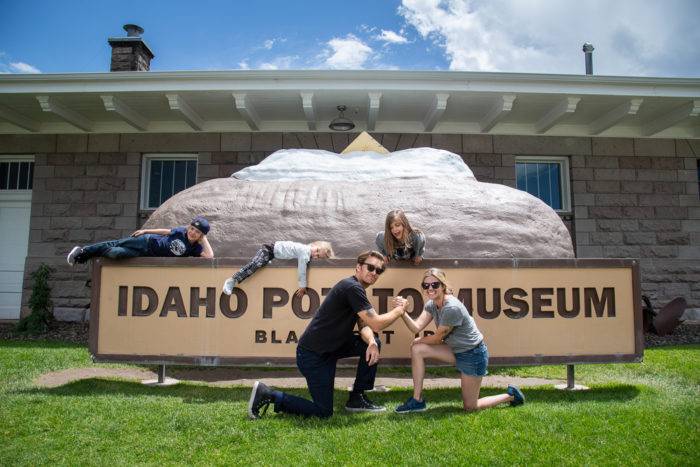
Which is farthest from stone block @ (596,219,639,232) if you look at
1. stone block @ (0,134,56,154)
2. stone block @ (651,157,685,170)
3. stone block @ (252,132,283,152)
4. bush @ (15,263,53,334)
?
stone block @ (0,134,56,154)

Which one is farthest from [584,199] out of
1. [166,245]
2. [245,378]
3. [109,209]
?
[109,209]

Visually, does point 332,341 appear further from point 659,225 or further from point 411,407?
point 659,225

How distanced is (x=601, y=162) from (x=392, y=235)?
6.11 metres

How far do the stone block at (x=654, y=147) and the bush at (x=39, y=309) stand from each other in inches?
368

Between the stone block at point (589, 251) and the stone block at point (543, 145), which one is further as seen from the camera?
the stone block at point (543, 145)

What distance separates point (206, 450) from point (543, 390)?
2705 mm

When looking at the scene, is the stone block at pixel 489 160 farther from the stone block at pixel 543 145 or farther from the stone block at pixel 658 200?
the stone block at pixel 658 200

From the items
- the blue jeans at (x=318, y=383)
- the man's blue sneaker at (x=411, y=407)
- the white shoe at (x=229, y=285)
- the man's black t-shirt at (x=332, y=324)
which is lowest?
the man's blue sneaker at (x=411, y=407)

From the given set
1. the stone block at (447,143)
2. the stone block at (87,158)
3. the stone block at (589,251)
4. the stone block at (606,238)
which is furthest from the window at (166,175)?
the stone block at (606,238)

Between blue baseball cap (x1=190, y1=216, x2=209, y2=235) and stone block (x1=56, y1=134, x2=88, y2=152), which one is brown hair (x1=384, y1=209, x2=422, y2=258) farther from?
stone block (x1=56, y1=134, x2=88, y2=152)

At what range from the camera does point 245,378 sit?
4.96 metres

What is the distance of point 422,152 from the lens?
Result: 19.2 feet

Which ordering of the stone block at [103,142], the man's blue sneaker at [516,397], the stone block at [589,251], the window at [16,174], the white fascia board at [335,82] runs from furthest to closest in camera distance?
the window at [16,174] → the stone block at [103,142] → the stone block at [589,251] → the white fascia board at [335,82] → the man's blue sneaker at [516,397]

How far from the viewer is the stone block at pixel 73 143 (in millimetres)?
8711
